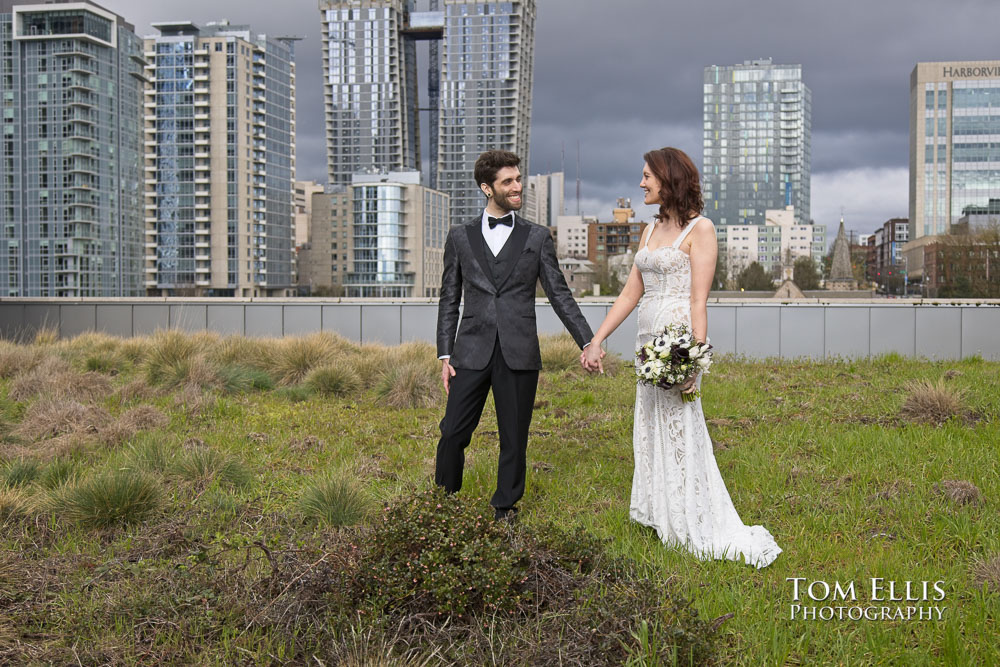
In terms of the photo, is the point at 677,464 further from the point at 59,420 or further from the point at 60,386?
the point at 60,386

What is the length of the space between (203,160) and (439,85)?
2947 inches

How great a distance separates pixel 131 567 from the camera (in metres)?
3.48

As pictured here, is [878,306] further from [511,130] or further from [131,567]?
[511,130]

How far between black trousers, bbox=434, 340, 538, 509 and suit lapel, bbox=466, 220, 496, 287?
1.20 ft

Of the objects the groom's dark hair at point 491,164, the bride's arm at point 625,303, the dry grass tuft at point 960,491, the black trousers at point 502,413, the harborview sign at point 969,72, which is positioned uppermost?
the harborview sign at point 969,72

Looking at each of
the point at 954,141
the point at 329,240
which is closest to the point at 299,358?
the point at 329,240

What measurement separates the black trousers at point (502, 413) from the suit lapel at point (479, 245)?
0.37 m

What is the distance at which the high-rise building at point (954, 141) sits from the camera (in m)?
138

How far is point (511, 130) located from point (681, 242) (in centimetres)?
15800

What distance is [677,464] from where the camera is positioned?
13.2 ft

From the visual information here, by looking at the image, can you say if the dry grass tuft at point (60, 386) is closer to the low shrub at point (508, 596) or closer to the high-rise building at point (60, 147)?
the low shrub at point (508, 596)

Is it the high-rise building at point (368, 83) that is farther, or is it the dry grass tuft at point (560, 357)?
the high-rise building at point (368, 83)

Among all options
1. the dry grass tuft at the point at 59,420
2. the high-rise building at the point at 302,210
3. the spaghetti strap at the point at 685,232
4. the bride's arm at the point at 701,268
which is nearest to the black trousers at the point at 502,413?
the bride's arm at the point at 701,268

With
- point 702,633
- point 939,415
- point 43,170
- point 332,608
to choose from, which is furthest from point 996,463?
point 43,170
